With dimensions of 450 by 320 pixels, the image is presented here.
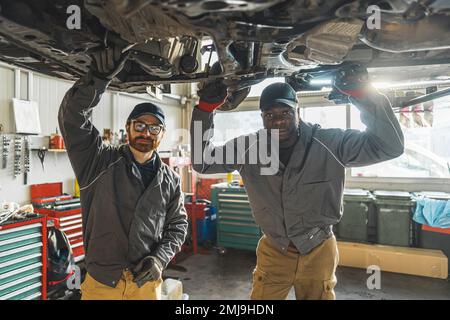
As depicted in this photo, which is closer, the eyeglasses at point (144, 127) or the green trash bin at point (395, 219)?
the eyeglasses at point (144, 127)

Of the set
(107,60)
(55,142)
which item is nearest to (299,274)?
(107,60)

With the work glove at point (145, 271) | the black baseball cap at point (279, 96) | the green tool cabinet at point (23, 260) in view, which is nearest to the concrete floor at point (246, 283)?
the green tool cabinet at point (23, 260)

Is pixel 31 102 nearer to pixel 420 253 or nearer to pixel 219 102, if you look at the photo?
pixel 219 102

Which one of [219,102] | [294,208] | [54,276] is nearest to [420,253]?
[294,208]

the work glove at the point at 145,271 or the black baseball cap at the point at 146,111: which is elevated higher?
the black baseball cap at the point at 146,111

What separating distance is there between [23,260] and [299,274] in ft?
6.20

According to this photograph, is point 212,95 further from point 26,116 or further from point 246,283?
point 26,116

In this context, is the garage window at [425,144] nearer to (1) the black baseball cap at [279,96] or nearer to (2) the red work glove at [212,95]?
(1) the black baseball cap at [279,96]

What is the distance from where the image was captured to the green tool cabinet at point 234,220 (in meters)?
3.28

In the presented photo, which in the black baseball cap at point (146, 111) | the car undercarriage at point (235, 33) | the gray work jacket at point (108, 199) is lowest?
the gray work jacket at point (108, 199)

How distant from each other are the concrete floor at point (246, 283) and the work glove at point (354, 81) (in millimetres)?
1908

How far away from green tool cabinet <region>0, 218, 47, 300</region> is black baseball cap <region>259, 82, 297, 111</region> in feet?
6.14

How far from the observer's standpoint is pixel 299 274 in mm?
1260

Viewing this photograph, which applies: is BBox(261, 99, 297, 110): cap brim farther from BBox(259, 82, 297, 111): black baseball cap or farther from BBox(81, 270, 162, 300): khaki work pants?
BBox(81, 270, 162, 300): khaki work pants
